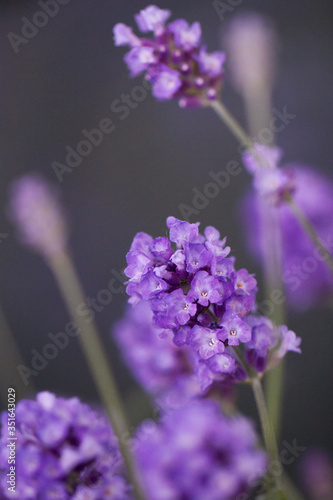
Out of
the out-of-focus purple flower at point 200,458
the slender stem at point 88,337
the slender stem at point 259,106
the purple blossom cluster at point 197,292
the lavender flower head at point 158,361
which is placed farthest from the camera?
the slender stem at point 259,106

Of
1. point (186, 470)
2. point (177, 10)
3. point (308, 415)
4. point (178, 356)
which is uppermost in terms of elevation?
point (177, 10)

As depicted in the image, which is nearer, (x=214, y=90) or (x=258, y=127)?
(x=214, y=90)

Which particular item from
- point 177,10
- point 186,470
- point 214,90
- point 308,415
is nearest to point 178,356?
point 186,470

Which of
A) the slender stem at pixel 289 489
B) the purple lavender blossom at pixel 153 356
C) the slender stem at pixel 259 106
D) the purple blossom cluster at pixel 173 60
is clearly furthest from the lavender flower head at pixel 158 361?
the slender stem at pixel 259 106

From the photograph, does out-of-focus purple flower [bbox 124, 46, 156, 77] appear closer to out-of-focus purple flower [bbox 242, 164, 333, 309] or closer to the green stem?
the green stem

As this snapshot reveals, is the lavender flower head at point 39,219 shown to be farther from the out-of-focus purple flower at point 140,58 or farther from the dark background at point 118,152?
the out-of-focus purple flower at point 140,58

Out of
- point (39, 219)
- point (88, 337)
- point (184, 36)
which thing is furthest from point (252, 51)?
point (88, 337)

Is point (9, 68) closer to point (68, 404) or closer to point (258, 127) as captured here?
point (258, 127)
